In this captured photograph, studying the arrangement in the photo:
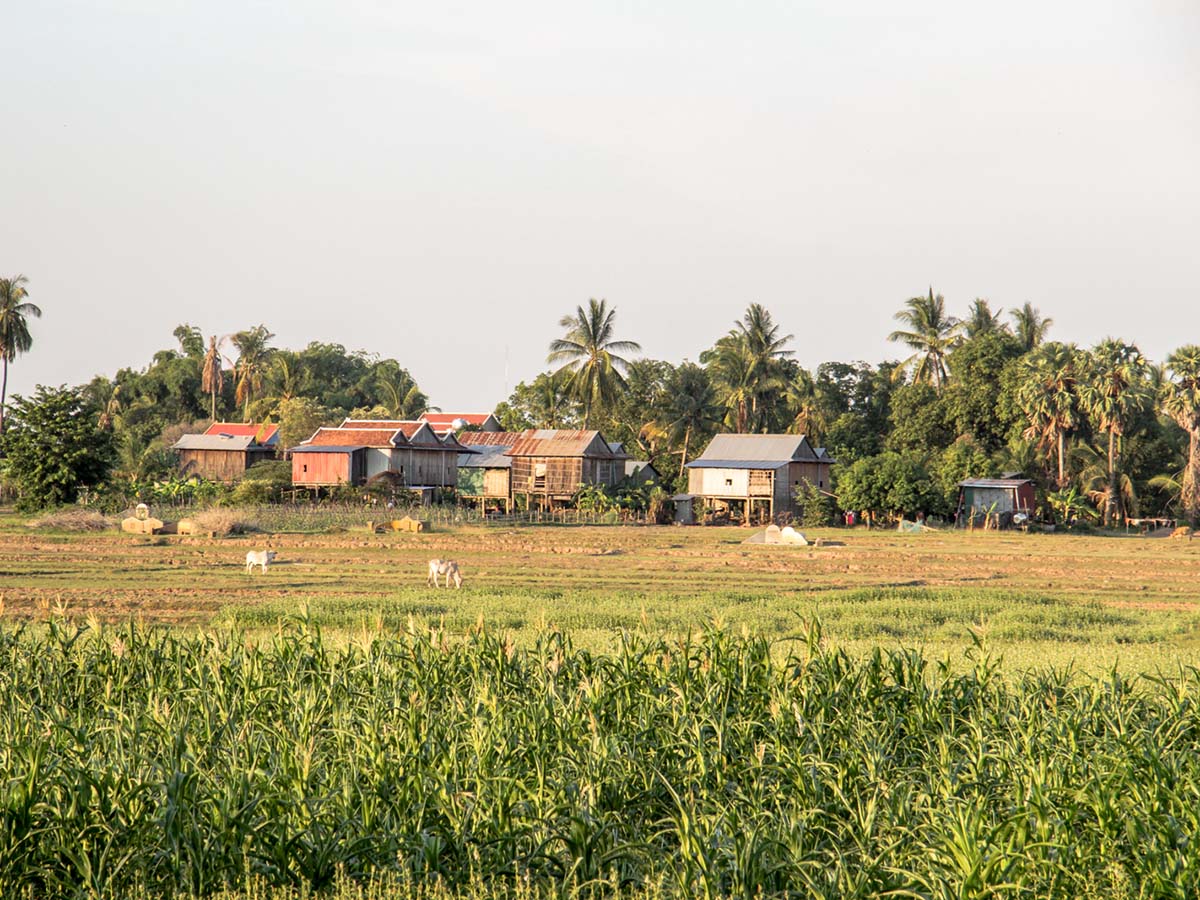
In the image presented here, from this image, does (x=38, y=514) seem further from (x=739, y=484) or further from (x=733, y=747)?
(x=733, y=747)

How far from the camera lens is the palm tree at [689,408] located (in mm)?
67500

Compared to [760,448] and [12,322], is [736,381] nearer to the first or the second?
[760,448]

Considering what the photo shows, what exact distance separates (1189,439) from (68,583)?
50530mm

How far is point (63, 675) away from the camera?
453 inches

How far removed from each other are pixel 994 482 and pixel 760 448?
1100 centimetres

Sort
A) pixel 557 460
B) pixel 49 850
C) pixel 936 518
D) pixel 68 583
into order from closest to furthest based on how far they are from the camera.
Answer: pixel 49 850 < pixel 68 583 < pixel 936 518 < pixel 557 460

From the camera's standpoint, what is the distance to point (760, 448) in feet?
200

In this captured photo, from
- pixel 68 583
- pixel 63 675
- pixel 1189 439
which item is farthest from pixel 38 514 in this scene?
A: pixel 1189 439

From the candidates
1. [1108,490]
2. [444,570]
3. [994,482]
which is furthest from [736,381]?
[444,570]

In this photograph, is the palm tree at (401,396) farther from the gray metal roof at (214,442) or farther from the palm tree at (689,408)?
the palm tree at (689,408)

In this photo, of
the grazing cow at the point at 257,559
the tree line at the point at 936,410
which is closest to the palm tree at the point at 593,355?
the tree line at the point at 936,410

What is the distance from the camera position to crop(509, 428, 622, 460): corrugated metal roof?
6219 cm

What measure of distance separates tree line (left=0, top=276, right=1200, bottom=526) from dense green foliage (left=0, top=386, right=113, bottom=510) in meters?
0.46

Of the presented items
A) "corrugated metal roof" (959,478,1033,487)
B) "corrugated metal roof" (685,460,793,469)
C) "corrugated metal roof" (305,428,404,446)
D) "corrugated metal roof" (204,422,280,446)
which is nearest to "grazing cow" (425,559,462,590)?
"corrugated metal roof" (685,460,793,469)
